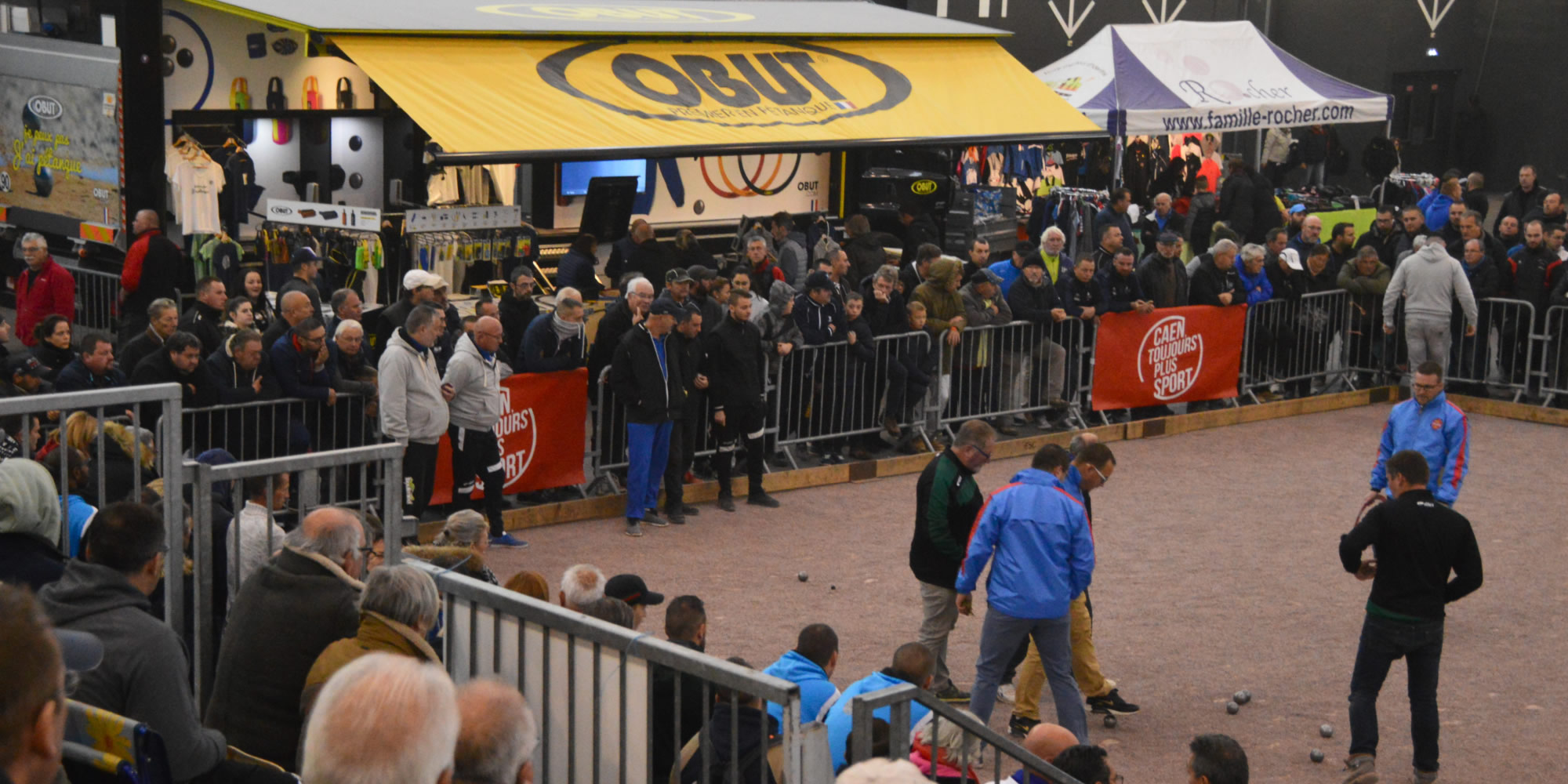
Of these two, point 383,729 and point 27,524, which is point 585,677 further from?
point 27,524

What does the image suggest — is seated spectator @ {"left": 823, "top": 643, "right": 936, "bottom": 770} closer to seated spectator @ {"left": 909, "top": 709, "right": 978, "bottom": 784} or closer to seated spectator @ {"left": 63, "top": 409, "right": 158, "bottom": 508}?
seated spectator @ {"left": 909, "top": 709, "right": 978, "bottom": 784}

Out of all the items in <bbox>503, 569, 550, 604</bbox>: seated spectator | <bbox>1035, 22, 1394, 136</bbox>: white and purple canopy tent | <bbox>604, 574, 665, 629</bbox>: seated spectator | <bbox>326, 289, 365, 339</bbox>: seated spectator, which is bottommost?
<bbox>604, 574, 665, 629</bbox>: seated spectator

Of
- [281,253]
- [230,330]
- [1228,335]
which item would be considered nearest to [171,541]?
[230,330]

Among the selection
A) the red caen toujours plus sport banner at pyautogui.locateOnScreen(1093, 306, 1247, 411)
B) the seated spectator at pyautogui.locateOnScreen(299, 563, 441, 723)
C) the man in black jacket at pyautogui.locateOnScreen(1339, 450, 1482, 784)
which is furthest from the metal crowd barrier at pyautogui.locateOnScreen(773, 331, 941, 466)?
the seated spectator at pyautogui.locateOnScreen(299, 563, 441, 723)

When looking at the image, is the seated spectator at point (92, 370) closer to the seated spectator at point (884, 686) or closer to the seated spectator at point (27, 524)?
the seated spectator at point (27, 524)

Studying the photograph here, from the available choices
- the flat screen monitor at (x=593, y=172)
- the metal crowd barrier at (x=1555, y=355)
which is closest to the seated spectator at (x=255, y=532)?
the flat screen monitor at (x=593, y=172)

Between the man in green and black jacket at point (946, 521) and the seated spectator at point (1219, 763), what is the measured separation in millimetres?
2612

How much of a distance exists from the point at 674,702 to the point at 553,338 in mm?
7930

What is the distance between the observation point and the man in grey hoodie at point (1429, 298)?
1655 cm

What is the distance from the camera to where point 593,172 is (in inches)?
790

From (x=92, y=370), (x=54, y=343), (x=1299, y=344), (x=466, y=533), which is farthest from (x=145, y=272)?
(x=1299, y=344)

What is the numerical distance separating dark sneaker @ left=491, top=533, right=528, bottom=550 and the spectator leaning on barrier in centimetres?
478

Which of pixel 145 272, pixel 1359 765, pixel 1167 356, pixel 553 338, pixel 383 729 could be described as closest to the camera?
pixel 383 729

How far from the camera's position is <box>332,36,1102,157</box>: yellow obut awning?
14.9 metres
